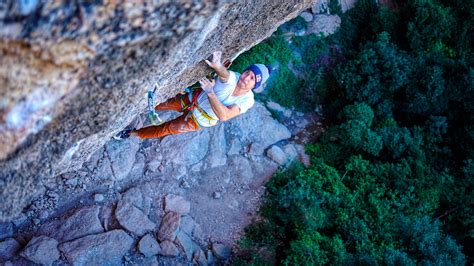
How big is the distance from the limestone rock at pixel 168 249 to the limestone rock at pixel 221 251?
1.01 meters

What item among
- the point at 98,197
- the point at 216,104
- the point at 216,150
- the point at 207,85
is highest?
the point at 207,85

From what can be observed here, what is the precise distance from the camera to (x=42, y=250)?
8.32m

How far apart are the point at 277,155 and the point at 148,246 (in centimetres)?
440

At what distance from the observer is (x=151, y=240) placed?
9531mm

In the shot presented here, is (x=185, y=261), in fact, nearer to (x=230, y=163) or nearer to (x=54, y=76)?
(x=230, y=163)

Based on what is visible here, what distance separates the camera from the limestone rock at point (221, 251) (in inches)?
406

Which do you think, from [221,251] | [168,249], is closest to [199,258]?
[221,251]

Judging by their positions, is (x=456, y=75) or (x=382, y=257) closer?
(x=382, y=257)

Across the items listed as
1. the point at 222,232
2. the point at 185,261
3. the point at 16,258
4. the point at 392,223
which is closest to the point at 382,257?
the point at 392,223

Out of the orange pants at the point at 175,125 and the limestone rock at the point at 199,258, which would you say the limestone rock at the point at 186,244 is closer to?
the limestone rock at the point at 199,258

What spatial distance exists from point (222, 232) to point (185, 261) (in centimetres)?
123

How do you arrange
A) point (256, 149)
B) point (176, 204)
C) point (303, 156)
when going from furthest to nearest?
point (303, 156) < point (256, 149) < point (176, 204)

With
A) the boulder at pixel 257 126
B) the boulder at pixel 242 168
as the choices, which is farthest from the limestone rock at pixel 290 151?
the boulder at pixel 242 168

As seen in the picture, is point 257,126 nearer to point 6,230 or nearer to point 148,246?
point 148,246
